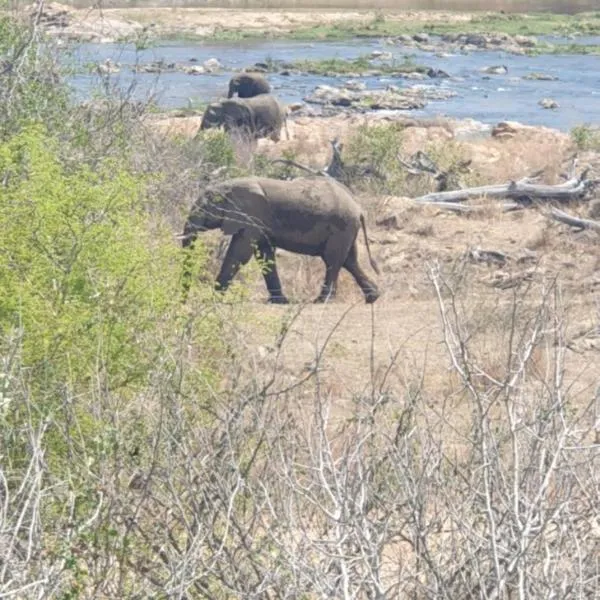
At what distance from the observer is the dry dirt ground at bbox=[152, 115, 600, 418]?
822 cm

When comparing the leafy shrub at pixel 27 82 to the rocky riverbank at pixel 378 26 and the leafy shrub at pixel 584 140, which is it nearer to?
the leafy shrub at pixel 584 140

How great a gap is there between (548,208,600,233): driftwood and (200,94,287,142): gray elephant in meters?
6.20

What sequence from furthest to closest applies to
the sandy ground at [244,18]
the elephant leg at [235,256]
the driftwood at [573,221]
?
1. the sandy ground at [244,18]
2. the driftwood at [573,221]
3. the elephant leg at [235,256]

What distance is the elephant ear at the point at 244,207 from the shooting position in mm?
10977

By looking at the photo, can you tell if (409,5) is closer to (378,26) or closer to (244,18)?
A: (378,26)

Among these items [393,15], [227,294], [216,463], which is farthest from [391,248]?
[393,15]

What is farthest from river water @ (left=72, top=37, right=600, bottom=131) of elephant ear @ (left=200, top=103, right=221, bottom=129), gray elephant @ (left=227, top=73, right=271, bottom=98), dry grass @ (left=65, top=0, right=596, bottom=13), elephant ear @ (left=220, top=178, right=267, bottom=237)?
dry grass @ (left=65, top=0, right=596, bottom=13)

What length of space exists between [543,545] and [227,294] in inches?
128

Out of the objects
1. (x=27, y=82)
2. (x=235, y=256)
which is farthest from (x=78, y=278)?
(x=235, y=256)

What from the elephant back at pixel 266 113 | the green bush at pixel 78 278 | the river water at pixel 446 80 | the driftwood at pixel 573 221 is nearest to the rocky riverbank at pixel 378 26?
the river water at pixel 446 80

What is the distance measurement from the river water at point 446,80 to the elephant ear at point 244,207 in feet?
34.9

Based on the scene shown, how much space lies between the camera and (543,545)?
3930 mm

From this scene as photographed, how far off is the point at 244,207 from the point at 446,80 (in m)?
26.6

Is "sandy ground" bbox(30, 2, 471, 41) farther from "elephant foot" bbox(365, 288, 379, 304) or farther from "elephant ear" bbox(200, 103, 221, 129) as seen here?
"elephant foot" bbox(365, 288, 379, 304)
